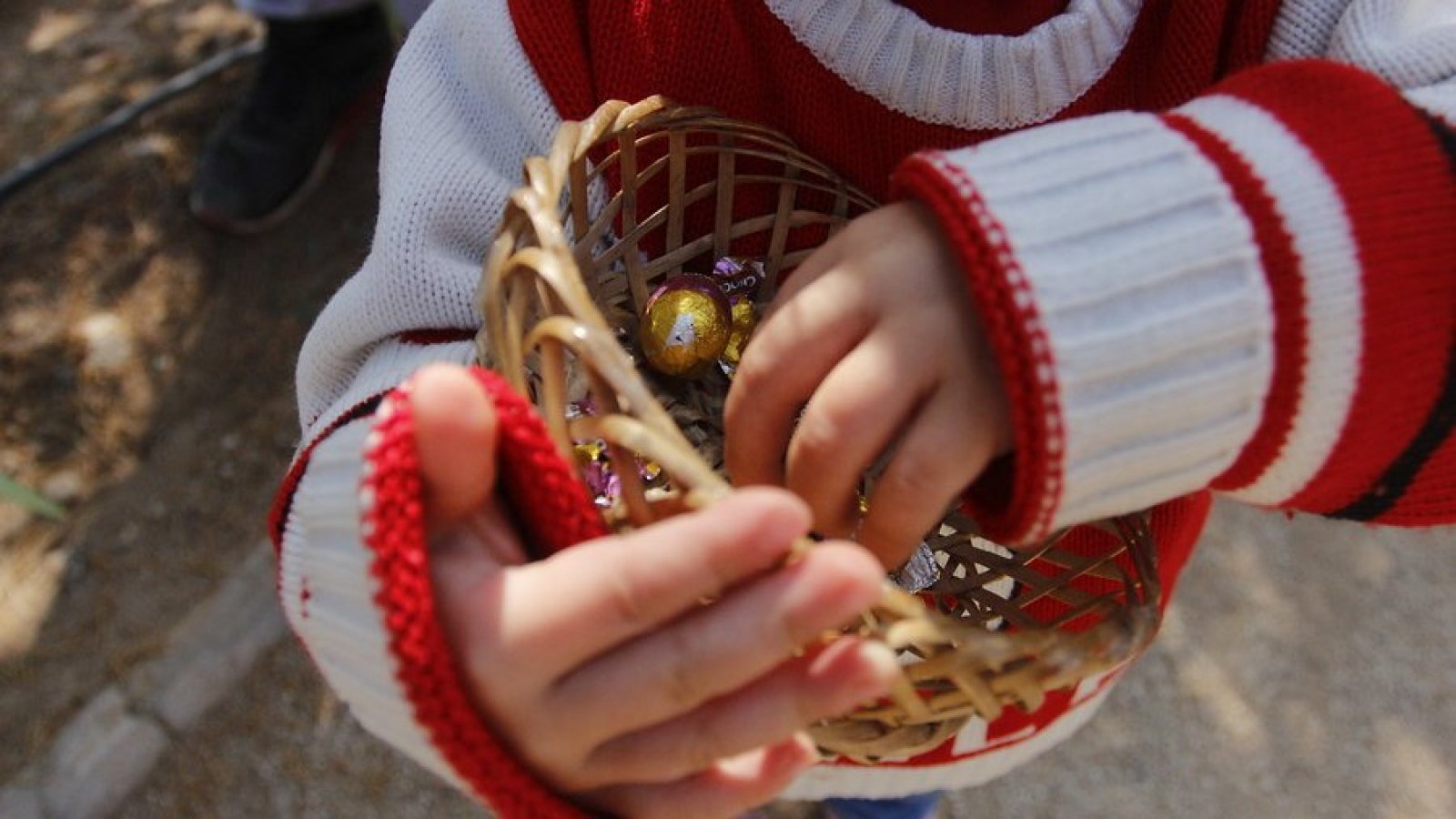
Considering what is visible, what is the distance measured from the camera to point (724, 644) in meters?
0.39

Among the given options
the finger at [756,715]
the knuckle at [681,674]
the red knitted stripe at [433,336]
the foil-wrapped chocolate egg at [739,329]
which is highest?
the knuckle at [681,674]

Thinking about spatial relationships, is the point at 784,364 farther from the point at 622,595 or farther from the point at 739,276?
the point at 739,276

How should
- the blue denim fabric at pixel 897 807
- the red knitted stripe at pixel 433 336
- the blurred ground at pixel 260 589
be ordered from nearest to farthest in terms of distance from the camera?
the red knitted stripe at pixel 433 336, the blue denim fabric at pixel 897 807, the blurred ground at pixel 260 589

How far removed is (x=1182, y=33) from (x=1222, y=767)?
0.70 metres

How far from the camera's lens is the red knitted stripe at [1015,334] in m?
0.42

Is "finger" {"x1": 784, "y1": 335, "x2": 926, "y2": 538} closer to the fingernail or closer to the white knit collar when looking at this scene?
the fingernail

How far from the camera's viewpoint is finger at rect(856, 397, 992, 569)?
17.5 inches

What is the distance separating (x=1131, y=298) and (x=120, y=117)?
1404mm

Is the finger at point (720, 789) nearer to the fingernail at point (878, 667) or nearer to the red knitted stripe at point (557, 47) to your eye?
the fingernail at point (878, 667)

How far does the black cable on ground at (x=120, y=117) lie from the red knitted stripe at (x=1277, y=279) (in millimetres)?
1377

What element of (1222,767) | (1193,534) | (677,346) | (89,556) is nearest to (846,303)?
(677,346)

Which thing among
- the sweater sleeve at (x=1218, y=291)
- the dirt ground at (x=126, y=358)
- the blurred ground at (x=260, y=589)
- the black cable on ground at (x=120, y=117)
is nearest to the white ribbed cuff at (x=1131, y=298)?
the sweater sleeve at (x=1218, y=291)

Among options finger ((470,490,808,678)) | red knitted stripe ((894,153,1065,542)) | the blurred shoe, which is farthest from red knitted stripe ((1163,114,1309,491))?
the blurred shoe

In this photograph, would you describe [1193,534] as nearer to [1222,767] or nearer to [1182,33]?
[1182,33]
